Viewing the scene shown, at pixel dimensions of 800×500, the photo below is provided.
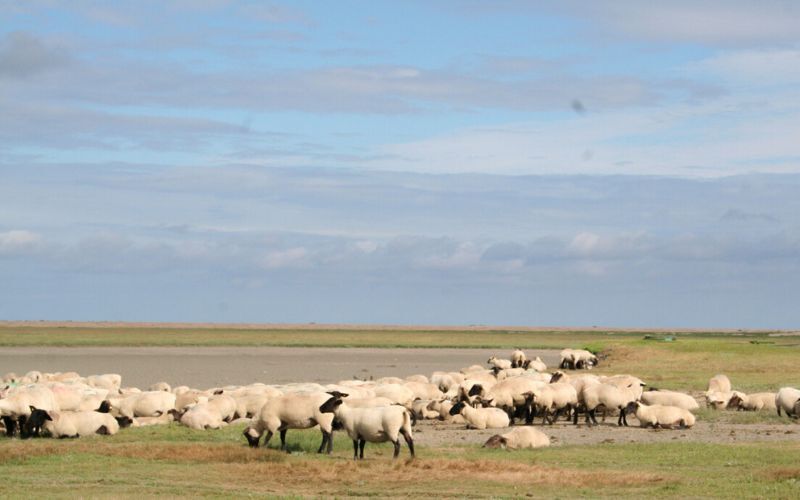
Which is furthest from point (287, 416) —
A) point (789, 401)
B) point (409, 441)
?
point (789, 401)

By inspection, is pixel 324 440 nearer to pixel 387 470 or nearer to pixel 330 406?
pixel 330 406

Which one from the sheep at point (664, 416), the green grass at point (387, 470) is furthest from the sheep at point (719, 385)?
the green grass at point (387, 470)

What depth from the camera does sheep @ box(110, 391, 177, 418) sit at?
92.6 ft

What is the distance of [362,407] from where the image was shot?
22.7m

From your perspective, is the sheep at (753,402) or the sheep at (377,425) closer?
the sheep at (377,425)

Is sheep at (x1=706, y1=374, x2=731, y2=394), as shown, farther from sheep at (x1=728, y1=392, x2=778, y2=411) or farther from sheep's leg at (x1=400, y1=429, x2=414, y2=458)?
sheep's leg at (x1=400, y1=429, x2=414, y2=458)

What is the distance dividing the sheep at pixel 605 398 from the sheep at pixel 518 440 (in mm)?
5465

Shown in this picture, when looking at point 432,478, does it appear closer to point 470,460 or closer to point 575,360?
point 470,460

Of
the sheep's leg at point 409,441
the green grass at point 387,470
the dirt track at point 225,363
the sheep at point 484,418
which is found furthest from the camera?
the dirt track at point 225,363

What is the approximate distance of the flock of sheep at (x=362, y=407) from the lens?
22359 millimetres

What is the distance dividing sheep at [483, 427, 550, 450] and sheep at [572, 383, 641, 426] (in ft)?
17.9

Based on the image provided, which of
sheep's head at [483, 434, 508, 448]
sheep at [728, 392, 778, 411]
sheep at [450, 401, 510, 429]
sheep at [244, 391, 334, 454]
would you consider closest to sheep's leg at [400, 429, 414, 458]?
sheep at [244, 391, 334, 454]

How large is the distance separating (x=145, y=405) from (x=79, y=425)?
13.8 feet

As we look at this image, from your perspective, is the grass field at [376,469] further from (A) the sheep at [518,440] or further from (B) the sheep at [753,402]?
(B) the sheep at [753,402]
